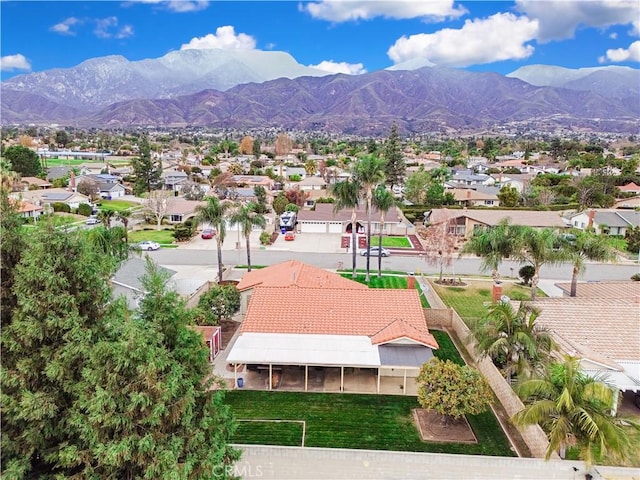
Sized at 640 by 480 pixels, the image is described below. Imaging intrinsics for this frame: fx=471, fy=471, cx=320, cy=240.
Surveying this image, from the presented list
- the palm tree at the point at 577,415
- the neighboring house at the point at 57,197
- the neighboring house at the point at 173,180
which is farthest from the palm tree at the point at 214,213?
the neighboring house at the point at 173,180

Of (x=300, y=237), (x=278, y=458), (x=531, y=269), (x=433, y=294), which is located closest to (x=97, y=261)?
(x=278, y=458)

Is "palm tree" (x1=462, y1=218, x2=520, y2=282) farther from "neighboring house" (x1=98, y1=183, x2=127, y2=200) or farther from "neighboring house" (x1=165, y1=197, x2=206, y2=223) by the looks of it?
"neighboring house" (x1=98, y1=183, x2=127, y2=200)

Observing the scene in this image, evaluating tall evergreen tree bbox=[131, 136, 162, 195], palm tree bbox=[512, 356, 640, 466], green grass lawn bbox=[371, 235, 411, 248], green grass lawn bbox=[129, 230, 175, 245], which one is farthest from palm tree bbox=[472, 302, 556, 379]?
tall evergreen tree bbox=[131, 136, 162, 195]

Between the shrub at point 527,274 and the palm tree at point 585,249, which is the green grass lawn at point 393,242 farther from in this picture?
the palm tree at point 585,249

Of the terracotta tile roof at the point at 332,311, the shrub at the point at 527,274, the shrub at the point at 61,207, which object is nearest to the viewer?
the terracotta tile roof at the point at 332,311

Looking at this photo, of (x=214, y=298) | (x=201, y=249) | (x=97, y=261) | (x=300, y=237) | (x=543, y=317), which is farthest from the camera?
(x=300, y=237)

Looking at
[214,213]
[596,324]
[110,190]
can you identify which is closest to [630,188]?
[596,324]

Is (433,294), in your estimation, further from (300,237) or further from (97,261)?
(97,261)
